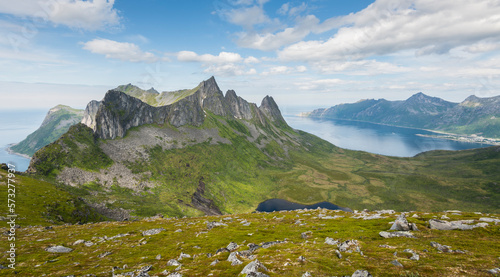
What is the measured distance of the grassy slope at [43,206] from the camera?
71625mm

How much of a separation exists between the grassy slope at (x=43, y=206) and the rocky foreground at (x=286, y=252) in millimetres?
21666

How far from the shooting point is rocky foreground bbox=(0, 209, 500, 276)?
918 inches

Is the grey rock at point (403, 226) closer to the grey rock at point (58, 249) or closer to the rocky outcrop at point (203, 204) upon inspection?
the grey rock at point (58, 249)

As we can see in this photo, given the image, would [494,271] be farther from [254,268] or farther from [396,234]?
[254,268]

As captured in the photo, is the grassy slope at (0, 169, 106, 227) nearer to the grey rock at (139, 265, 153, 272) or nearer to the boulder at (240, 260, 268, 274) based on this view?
the grey rock at (139, 265, 153, 272)

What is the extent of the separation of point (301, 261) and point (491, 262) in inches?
795

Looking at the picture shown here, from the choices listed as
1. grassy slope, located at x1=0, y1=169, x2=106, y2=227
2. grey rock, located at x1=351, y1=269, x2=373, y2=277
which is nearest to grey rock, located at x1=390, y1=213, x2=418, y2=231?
grey rock, located at x1=351, y1=269, x2=373, y2=277

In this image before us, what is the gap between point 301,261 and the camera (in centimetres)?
2633

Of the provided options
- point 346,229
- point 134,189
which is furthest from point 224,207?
point 346,229

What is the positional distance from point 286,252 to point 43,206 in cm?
10004

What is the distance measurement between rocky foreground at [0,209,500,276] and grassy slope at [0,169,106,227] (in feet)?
71.1

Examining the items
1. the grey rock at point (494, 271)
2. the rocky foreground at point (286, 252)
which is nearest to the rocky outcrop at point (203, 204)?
the rocky foreground at point (286, 252)

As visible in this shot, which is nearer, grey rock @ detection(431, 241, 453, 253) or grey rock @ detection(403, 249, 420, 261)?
grey rock @ detection(403, 249, 420, 261)

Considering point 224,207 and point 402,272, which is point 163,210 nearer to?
point 224,207
